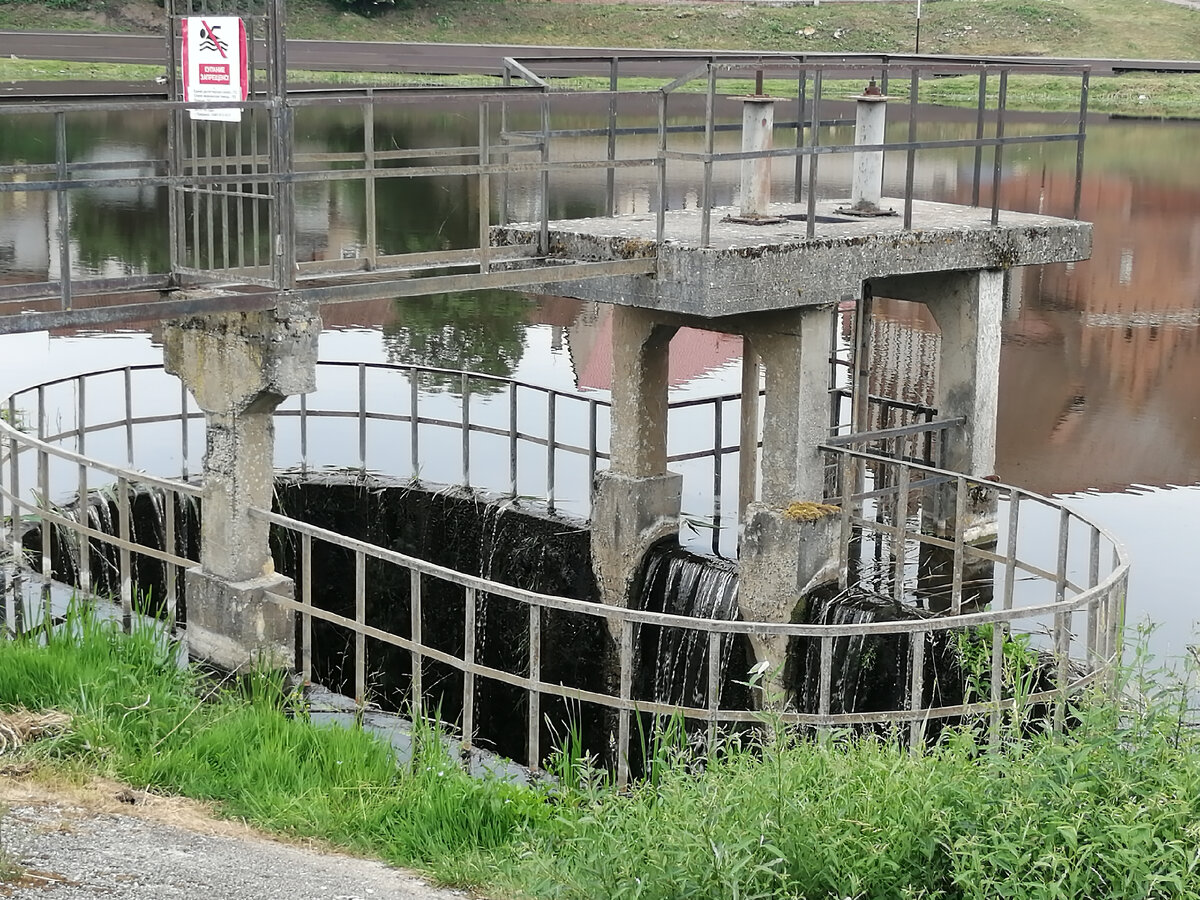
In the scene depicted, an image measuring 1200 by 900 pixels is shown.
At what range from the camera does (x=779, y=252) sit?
1223cm

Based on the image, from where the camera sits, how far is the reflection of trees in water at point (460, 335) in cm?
2241

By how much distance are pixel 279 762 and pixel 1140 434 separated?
13763 millimetres

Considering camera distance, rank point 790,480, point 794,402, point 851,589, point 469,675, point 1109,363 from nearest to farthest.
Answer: point 469,675 → point 794,402 → point 790,480 → point 851,589 → point 1109,363

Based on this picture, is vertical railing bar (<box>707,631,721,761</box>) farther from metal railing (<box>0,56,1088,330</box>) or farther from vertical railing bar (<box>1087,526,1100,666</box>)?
metal railing (<box>0,56,1088,330</box>)

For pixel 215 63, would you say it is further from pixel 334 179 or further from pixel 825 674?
pixel 825 674

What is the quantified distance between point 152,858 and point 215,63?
4.68 metres

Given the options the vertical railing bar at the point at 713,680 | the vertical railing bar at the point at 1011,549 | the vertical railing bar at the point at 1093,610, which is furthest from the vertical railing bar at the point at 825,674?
the vertical railing bar at the point at 1011,549

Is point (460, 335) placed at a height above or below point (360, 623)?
below

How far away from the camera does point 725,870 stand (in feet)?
21.0

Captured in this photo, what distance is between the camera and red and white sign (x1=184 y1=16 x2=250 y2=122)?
988cm

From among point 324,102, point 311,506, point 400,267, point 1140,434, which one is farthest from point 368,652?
point 1140,434

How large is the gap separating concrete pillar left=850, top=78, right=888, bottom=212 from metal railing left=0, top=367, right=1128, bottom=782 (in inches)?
84.5

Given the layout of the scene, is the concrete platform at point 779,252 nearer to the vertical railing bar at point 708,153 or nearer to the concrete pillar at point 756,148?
the vertical railing bar at point 708,153

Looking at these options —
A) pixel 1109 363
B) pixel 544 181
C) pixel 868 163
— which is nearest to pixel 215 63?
pixel 544 181
